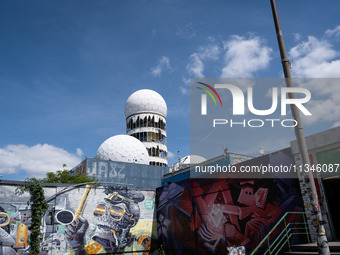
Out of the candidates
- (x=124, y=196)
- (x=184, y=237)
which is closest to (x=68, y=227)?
(x=124, y=196)

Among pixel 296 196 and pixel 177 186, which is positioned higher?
pixel 177 186

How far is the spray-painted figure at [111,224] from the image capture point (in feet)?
62.5

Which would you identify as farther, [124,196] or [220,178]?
[124,196]

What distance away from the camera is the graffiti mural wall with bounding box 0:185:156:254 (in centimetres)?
A: 1745

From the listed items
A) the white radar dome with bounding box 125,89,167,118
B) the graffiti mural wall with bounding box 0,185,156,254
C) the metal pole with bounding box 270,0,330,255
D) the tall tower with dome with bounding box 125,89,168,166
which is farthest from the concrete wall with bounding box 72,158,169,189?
the metal pole with bounding box 270,0,330,255

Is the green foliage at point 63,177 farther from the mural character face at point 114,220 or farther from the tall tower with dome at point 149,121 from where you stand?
the mural character face at point 114,220

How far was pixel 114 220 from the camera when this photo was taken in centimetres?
2034

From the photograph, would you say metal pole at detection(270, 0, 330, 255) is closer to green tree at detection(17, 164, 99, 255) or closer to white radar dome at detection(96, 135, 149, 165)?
green tree at detection(17, 164, 99, 255)

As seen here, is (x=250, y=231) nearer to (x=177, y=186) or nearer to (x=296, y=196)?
(x=296, y=196)

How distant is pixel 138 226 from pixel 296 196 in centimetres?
1158

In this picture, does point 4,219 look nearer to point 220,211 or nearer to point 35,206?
point 35,206

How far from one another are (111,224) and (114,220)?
32 centimetres

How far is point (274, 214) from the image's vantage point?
14.2 meters

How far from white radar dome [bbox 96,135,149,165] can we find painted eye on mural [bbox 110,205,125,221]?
25.5 m
